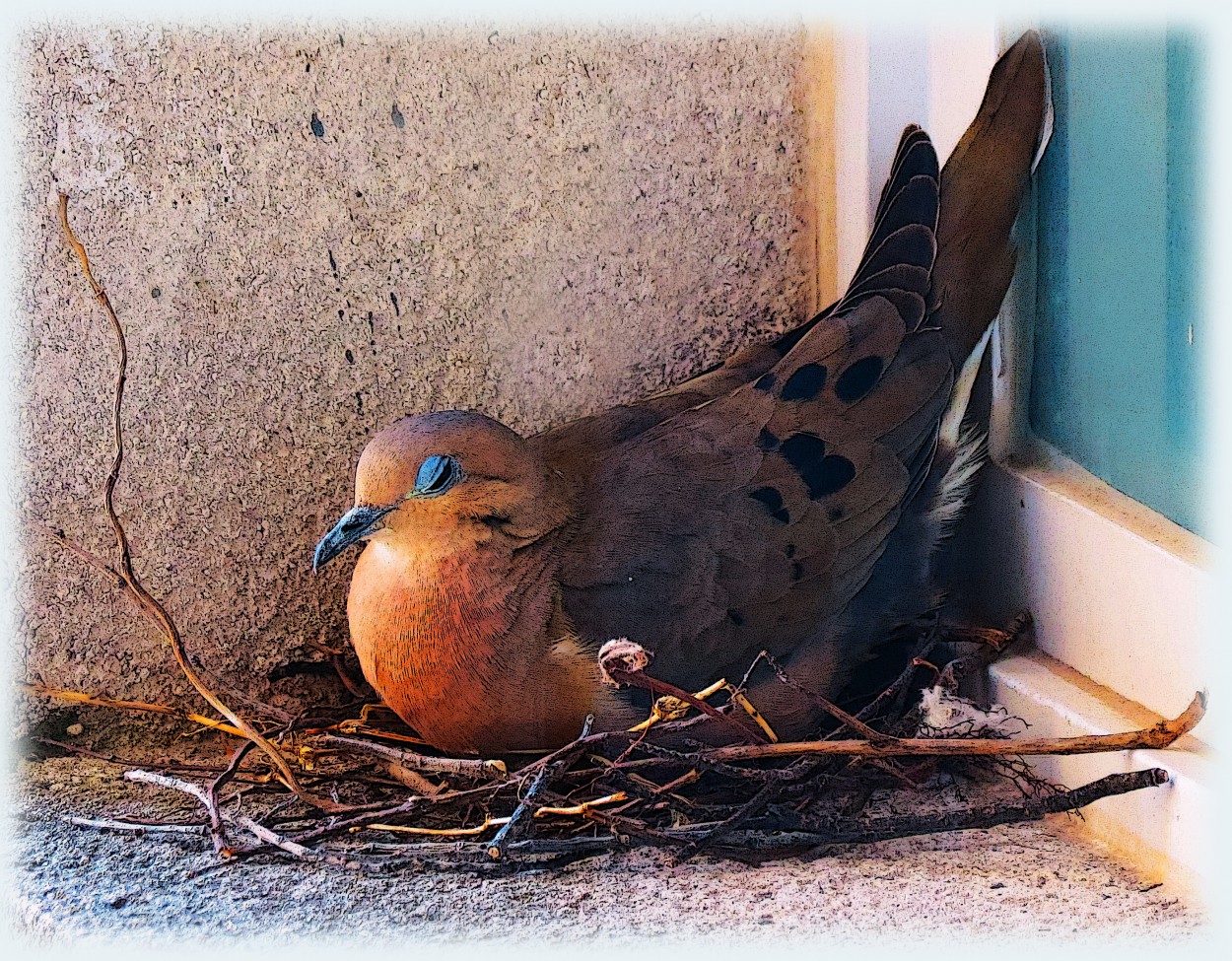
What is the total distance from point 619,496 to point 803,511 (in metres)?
0.25

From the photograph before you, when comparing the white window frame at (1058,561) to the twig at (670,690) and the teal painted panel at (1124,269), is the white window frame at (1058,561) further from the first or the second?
the twig at (670,690)

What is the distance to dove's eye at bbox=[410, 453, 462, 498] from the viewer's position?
179 centimetres

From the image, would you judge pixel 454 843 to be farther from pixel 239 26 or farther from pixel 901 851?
pixel 239 26

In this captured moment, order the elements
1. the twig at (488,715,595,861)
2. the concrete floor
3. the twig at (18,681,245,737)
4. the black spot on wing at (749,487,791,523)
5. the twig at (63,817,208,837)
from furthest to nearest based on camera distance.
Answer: the twig at (18,681,245,737) → the black spot on wing at (749,487,791,523) → the twig at (63,817,208,837) → the twig at (488,715,595,861) → the concrete floor

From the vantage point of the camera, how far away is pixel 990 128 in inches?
77.9

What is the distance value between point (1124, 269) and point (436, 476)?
0.95 meters

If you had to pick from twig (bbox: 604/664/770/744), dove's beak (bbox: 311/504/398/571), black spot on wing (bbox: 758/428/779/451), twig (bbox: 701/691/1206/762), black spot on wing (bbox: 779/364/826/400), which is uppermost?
black spot on wing (bbox: 779/364/826/400)

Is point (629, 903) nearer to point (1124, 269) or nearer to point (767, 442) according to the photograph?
point (767, 442)

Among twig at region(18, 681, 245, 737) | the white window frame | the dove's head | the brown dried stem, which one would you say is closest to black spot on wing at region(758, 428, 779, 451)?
the dove's head

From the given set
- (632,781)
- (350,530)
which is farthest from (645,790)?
(350,530)

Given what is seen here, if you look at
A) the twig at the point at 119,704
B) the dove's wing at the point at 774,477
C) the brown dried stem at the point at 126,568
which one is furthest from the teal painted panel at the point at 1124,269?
the twig at the point at 119,704

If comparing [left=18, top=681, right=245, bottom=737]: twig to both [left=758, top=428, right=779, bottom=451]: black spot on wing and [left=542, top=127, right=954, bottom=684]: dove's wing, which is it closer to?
[left=542, top=127, right=954, bottom=684]: dove's wing

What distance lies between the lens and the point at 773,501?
1.85 metres

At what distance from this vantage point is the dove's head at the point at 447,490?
1.78 m
